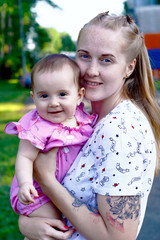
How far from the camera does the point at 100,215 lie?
1402 millimetres

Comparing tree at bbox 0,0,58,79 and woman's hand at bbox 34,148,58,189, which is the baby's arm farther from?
tree at bbox 0,0,58,79

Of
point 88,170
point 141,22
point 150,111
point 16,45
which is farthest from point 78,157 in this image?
point 16,45

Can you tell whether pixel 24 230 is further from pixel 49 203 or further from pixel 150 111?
pixel 150 111

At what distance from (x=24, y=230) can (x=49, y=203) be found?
186 mm

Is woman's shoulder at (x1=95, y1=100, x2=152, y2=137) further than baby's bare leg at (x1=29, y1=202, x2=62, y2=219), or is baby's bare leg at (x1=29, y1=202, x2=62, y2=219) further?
baby's bare leg at (x1=29, y1=202, x2=62, y2=219)

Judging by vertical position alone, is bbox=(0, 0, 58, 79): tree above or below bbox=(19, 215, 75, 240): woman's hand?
below

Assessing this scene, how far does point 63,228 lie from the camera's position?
1518mm

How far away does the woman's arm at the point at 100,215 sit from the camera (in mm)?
1355

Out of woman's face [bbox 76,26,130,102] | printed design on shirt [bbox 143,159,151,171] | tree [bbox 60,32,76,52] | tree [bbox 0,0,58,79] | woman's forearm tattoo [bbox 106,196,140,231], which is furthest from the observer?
tree [bbox 60,32,76,52]

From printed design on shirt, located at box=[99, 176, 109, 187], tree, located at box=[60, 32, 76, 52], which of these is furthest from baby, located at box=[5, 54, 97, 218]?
tree, located at box=[60, 32, 76, 52]

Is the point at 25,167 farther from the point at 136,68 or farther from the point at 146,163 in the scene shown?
the point at 136,68

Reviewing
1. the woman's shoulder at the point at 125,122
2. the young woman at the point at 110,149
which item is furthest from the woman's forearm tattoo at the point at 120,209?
the woman's shoulder at the point at 125,122

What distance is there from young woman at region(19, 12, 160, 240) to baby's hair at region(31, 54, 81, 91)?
53mm

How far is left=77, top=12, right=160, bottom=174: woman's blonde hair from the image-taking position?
163cm
